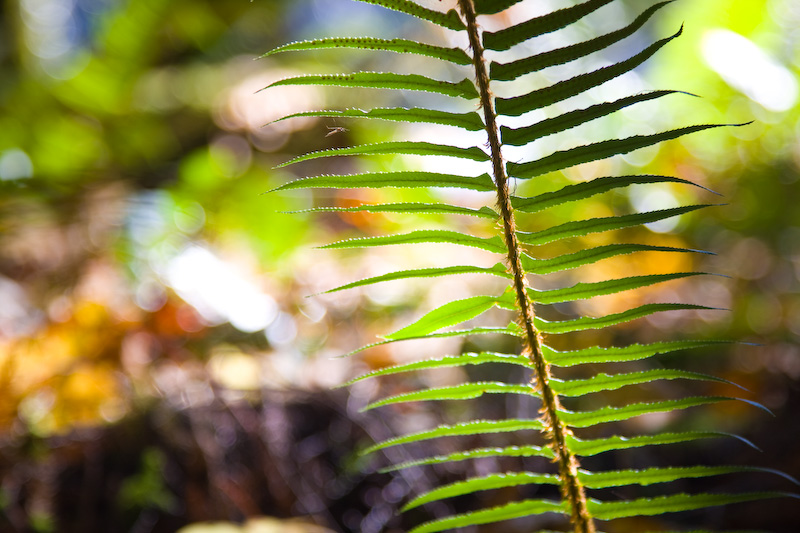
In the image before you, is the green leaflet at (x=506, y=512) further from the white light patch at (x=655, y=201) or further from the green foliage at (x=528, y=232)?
the white light patch at (x=655, y=201)

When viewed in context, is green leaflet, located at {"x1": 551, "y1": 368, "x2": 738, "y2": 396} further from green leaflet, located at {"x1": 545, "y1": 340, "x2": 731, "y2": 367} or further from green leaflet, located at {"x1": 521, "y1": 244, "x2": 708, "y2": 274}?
green leaflet, located at {"x1": 521, "y1": 244, "x2": 708, "y2": 274}

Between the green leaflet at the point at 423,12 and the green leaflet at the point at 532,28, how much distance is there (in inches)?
1.6

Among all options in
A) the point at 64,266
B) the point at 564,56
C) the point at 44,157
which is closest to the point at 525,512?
the point at 564,56

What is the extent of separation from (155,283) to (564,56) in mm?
2031

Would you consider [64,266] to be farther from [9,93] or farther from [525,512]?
[525,512]

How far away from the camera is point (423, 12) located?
0.63m

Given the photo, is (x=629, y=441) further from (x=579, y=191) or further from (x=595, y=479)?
(x=579, y=191)

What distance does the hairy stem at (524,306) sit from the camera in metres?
0.62

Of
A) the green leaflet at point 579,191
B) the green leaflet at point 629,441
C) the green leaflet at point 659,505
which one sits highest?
the green leaflet at point 579,191

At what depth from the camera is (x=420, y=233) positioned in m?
0.72

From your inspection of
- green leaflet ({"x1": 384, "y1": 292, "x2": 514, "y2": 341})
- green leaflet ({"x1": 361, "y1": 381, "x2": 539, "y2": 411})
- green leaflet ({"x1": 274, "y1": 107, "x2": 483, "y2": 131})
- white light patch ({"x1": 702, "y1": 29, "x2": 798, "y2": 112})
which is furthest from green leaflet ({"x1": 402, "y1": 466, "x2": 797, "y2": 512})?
white light patch ({"x1": 702, "y1": 29, "x2": 798, "y2": 112})

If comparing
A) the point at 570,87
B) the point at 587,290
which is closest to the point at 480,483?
the point at 587,290

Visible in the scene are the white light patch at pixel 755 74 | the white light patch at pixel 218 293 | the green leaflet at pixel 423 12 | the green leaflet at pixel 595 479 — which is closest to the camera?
the green leaflet at pixel 423 12

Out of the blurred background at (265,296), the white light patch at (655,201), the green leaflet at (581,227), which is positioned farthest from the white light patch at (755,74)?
the green leaflet at (581,227)
